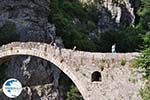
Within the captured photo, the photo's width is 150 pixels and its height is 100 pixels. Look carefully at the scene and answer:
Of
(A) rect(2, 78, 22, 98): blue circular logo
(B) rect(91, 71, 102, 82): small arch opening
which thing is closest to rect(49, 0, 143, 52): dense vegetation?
(B) rect(91, 71, 102, 82): small arch opening

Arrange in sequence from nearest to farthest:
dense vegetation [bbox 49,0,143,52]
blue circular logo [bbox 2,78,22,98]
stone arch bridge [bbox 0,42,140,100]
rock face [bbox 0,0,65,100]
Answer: blue circular logo [bbox 2,78,22,98] < stone arch bridge [bbox 0,42,140,100] < rock face [bbox 0,0,65,100] < dense vegetation [bbox 49,0,143,52]

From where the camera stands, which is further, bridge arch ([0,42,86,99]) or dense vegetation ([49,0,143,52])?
dense vegetation ([49,0,143,52])

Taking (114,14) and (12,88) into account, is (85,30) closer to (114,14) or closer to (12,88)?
(114,14)

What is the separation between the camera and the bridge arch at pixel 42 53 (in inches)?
940

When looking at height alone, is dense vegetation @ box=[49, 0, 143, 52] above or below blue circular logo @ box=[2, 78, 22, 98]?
above

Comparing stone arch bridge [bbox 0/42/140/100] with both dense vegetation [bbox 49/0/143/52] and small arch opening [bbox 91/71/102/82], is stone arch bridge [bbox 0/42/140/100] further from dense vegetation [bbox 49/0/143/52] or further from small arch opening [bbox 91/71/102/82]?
dense vegetation [bbox 49/0/143/52]

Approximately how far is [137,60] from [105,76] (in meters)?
3.47

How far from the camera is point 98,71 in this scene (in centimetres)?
2338

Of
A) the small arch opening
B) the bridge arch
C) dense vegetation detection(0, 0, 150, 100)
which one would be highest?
dense vegetation detection(0, 0, 150, 100)

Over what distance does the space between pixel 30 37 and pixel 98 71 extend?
1222cm

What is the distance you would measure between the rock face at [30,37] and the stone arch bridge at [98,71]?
10.1 metres

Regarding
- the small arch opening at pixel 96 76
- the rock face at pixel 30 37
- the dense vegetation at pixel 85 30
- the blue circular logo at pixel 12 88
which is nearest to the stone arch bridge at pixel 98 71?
the small arch opening at pixel 96 76

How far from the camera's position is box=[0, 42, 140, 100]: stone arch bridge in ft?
A: 73.7

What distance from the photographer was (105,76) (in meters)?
23.1
